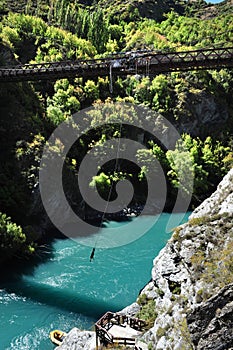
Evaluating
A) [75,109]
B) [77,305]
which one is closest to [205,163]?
[75,109]

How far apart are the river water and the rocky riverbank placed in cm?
331

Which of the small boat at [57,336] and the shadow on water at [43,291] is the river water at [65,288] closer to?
the shadow on water at [43,291]

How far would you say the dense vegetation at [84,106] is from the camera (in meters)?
27.5

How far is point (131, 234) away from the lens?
27516 millimetres

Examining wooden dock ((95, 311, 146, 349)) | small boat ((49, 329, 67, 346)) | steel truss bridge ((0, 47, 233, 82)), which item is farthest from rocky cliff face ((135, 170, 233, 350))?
steel truss bridge ((0, 47, 233, 82))

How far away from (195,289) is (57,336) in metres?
8.26

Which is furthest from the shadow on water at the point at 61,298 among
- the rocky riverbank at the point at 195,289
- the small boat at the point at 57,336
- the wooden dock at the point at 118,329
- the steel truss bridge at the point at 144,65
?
the steel truss bridge at the point at 144,65

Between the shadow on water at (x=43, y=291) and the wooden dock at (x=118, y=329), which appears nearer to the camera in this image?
the wooden dock at (x=118, y=329)

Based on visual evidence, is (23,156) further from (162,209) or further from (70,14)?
(70,14)

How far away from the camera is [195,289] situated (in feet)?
31.7

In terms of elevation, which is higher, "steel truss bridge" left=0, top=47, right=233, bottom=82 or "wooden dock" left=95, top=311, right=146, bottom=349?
"steel truss bridge" left=0, top=47, right=233, bottom=82

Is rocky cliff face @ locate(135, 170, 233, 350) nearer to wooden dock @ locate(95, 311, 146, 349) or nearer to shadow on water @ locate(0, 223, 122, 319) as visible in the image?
wooden dock @ locate(95, 311, 146, 349)

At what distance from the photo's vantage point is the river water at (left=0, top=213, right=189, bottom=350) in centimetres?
1640

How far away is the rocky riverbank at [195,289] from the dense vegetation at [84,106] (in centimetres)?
1240
